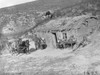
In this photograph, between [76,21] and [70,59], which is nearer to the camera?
[70,59]

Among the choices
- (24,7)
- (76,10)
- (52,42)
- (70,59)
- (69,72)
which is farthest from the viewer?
(24,7)

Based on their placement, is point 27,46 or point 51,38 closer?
point 51,38

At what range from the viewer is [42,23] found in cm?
2116

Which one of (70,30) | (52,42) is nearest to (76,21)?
(70,30)

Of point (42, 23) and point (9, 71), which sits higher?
point (42, 23)

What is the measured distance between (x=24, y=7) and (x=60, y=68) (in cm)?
1361

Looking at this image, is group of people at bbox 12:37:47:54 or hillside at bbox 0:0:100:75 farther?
group of people at bbox 12:37:47:54

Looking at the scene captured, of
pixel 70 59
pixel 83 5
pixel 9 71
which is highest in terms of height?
pixel 83 5

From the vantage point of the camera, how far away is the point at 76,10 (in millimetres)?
20344

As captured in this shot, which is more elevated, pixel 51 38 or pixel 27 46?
pixel 51 38

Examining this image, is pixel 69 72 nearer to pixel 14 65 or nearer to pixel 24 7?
pixel 14 65

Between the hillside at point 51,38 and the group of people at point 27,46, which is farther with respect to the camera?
the group of people at point 27,46

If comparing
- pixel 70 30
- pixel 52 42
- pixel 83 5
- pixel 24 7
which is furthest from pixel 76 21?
pixel 24 7

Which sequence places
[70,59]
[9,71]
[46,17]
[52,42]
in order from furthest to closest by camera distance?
1. [46,17]
2. [52,42]
3. [9,71]
4. [70,59]
